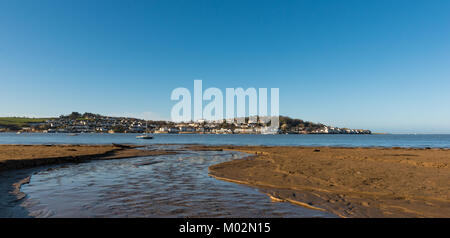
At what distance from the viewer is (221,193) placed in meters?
11.4

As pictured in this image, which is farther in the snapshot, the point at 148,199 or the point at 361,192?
the point at 361,192

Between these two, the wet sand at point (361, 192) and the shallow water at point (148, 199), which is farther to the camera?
the wet sand at point (361, 192)

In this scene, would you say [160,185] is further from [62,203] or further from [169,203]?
[62,203]

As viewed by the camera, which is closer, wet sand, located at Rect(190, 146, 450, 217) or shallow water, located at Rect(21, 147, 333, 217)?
shallow water, located at Rect(21, 147, 333, 217)

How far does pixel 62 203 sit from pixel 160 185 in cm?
476

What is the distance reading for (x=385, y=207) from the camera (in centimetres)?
889
